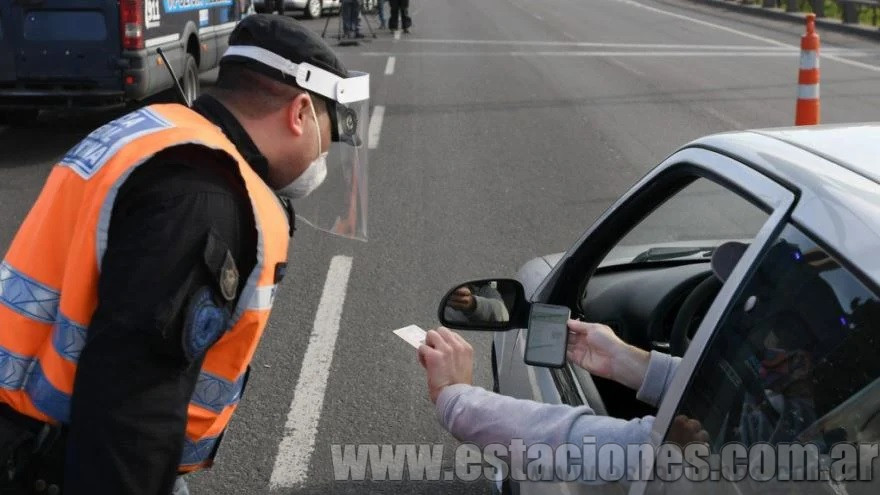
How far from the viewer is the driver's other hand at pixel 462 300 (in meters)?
→ 3.12

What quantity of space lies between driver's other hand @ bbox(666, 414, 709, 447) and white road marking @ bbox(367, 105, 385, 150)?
30.3 feet

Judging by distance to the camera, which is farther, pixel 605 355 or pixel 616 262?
pixel 616 262

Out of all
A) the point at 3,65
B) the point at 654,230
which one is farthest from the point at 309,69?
the point at 3,65

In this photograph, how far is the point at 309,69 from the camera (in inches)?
94.7

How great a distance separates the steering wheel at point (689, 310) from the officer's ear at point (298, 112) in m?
1.23

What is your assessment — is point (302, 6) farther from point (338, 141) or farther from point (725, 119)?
point (338, 141)

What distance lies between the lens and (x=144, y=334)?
1.93 meters

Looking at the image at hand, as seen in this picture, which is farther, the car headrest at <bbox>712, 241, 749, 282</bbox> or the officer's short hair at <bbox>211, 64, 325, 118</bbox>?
the car headrest at <bbox>712, 241, 749, 282</bbox>

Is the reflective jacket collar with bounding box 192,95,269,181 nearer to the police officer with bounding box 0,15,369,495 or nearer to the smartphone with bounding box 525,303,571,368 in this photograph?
the police officer with bounding box 0,15,369,495

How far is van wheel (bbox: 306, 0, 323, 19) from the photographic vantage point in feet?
94.5

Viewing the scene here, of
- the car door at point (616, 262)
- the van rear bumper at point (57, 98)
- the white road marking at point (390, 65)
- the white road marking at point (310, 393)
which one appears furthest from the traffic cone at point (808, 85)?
the white road marking at point (390, 65)

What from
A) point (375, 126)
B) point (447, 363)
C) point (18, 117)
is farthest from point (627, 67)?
point (447, 363)

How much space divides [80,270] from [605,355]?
52.0 inches

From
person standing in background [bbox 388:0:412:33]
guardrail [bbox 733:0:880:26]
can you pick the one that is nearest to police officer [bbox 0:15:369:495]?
person standing in background [bbox 388:0:412:33]
